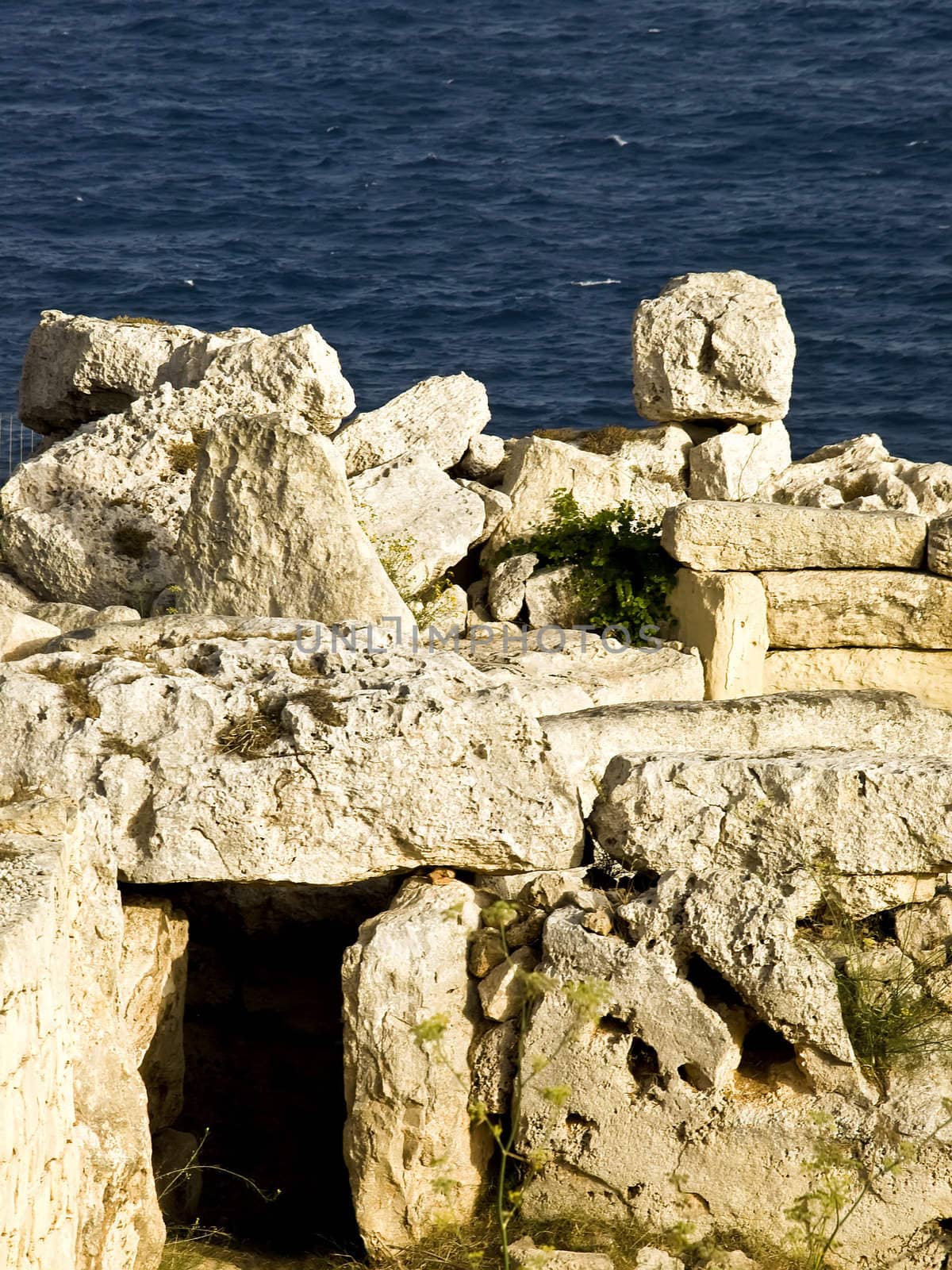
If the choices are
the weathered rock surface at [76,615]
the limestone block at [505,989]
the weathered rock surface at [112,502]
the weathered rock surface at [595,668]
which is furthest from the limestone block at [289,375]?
the limestone block at [505,989]

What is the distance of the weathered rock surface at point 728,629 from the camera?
10.8 m

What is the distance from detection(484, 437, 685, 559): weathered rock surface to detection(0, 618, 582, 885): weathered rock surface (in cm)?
471

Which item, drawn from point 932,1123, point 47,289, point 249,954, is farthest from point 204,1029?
point 47,289

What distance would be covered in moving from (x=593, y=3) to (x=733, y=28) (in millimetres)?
6850

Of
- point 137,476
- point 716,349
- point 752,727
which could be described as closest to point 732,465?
point 716,349

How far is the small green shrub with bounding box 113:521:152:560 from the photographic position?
11602 millimetres

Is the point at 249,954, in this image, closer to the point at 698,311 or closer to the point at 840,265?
the point at 698,311

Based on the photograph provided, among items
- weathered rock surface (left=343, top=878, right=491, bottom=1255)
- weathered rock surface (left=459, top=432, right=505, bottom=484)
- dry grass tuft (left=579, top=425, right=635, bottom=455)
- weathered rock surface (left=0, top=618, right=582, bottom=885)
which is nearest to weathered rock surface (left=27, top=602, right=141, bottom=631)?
weathered rock surface (left=0, top=618, right=582, bottom=885)

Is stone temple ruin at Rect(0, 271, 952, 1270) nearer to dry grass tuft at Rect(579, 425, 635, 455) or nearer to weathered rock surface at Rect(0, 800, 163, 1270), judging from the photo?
weathered rock surface at Rect(0, 800, 163, 1270)

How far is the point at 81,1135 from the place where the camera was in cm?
670

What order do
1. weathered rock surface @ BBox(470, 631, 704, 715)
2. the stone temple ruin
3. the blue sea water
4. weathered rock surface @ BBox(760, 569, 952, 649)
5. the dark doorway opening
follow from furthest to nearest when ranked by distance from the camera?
the blue sea water
weathered rock surface @ BBox(760, 569, 952, 649)
weathered rock surface @ BBox(470, 631, 704, 715)
the dark doorway opening
the stone temple ruin

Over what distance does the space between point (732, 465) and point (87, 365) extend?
18.0 feet

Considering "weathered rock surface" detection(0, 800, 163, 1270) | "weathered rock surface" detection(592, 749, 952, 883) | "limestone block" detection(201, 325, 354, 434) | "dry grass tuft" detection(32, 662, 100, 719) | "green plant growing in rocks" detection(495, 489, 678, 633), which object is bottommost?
"weathered rock surface" detection(0, 800, 163, 1270)

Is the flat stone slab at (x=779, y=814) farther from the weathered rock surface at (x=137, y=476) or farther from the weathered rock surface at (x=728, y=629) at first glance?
the weathered rock surface at (x=137, y=476)
